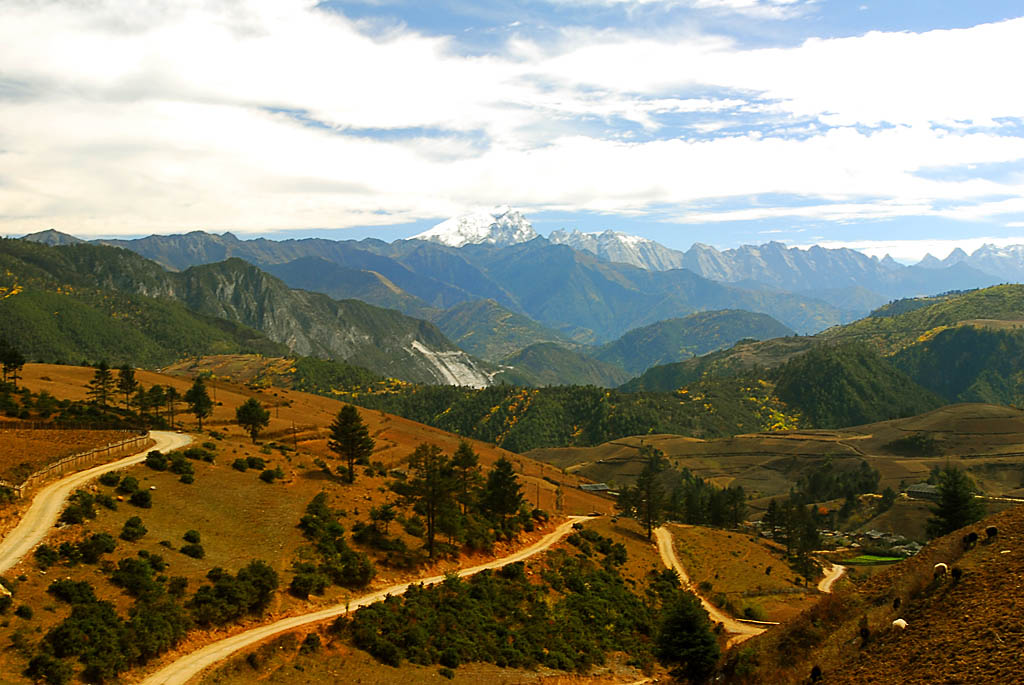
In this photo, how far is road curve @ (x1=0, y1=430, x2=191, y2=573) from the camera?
137 ft

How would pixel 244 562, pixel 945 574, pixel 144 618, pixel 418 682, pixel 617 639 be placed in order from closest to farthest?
pixel 945 574
pixel 144 618
pixel 418 682
pixel 244 562
pixel 617 639

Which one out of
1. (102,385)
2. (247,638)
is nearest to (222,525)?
(247,638)

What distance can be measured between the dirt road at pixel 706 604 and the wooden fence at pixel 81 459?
58056 mm

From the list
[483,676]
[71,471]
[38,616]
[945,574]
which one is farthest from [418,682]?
[71,471]

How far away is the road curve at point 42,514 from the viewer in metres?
41.6

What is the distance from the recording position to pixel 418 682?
41.8 m

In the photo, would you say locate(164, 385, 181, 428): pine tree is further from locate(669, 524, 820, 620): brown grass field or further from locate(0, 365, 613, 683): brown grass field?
locate(669, 524, 820, 620): brown grass field

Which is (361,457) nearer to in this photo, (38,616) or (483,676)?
Result: (483,676)

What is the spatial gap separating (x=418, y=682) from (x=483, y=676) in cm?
566

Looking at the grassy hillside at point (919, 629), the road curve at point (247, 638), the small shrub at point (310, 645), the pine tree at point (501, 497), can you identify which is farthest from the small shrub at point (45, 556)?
the pine tree at point (501, 497)

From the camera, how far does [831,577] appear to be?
102m

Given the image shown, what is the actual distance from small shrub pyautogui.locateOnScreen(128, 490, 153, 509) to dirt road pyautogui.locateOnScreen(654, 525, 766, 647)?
50338 mm

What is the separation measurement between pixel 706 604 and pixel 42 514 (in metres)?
65.4

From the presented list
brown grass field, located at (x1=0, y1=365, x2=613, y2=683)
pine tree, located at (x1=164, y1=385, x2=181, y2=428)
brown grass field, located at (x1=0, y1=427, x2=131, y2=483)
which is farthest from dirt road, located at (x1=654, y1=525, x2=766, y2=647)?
pine tree, located at (x1=164, y1=385, x2=181, y2=428)
